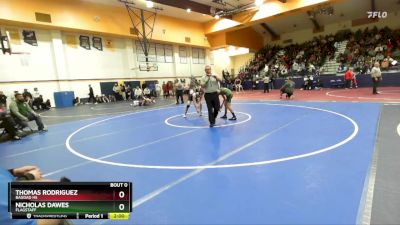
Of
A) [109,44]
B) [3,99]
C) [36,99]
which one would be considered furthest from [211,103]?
[109,44]

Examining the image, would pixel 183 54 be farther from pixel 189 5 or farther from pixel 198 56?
pixel 189 5

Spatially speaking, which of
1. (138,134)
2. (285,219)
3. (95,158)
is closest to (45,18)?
(138,134)

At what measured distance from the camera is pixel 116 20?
859 inches

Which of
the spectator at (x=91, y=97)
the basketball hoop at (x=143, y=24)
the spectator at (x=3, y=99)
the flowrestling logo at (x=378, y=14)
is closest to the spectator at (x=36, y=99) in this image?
the spectator at (x=3, y=99)

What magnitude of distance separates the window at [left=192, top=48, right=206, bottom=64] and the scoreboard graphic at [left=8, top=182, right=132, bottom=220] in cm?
2999

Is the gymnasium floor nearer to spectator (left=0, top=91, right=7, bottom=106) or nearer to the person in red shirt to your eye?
spectator (left=0, top=91, right=7, bottom=106)

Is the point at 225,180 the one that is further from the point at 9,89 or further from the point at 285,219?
the point at 9,89

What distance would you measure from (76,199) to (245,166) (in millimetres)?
3418

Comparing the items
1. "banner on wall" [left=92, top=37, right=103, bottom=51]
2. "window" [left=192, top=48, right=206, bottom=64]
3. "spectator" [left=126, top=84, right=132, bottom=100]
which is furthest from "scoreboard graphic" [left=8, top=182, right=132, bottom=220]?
"window" [left=192, top=48, right=206, bottom=64]

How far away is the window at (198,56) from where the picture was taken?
30.5 metres

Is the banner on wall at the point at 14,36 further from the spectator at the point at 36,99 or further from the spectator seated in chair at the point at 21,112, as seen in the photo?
the spectator seated in chair at the point at 21,112

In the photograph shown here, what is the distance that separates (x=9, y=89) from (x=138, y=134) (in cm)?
1521

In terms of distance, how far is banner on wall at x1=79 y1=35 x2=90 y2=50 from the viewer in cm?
2107

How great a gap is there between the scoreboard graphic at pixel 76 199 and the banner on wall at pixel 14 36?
2106 centimetres
